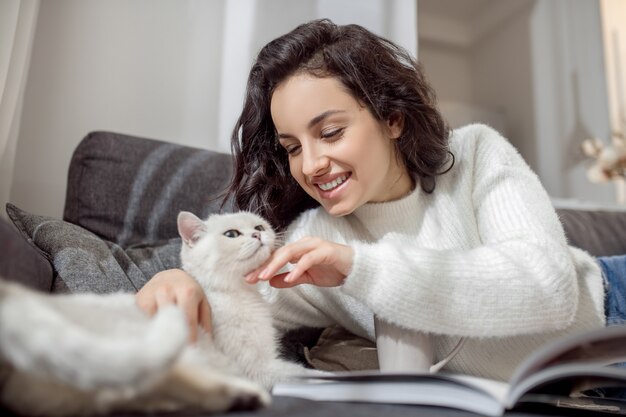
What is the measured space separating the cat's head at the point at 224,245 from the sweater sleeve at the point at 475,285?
0.17 meters

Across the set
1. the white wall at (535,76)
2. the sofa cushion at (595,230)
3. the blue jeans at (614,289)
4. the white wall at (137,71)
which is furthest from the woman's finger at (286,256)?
the white wall at (535,76)

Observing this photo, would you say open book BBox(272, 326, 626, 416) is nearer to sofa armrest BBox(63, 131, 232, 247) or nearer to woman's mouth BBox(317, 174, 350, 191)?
woman's mouth BBox(317, 174, 350, 191)

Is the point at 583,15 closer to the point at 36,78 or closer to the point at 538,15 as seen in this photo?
the point at 538,15

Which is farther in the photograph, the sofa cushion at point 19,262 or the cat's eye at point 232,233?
the cat's eye at point 232,233

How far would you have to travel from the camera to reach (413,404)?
0.60m

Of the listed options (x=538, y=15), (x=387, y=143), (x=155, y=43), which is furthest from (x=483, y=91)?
(x=387, y=143)

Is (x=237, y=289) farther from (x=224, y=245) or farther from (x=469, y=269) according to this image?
(x=469, y=269)

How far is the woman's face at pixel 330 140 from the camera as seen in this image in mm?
996

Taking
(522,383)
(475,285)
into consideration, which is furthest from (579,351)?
(475,285)

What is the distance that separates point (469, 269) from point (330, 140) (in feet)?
1.20

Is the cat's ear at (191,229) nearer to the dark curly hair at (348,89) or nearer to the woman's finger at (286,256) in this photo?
the woman's finger at (286,256)

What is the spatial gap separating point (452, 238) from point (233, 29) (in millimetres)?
1325

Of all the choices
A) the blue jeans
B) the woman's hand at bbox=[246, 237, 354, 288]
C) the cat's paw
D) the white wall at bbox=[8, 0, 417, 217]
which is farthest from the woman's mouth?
the white wall at bbox=[8, 0, 417, 217]

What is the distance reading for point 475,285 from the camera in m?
0.86
